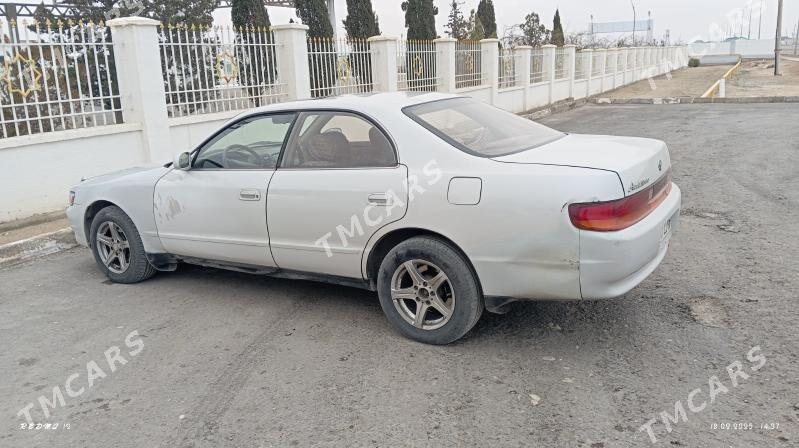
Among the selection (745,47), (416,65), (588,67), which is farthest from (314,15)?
(745,47)

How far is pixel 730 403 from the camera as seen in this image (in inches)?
125

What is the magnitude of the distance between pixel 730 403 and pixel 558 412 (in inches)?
33.6

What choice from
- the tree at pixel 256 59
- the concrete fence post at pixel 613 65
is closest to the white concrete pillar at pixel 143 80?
the tree at pixel 256 59

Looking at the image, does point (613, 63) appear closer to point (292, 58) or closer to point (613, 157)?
point (292, 58)

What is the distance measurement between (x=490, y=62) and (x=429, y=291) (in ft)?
52.2

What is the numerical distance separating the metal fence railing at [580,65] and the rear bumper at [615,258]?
971 inches

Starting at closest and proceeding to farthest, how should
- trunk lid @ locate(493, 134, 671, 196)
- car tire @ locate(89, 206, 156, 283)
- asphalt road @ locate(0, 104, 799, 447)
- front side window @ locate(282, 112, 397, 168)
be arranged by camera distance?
asphalt road @ locate(0, 104, 799, 447), trunk lid @ locate(493, 134, 671, 196), front side window @ locate(282, 112, 397, 168), car tire @ locate(89, 206, 156, 283)

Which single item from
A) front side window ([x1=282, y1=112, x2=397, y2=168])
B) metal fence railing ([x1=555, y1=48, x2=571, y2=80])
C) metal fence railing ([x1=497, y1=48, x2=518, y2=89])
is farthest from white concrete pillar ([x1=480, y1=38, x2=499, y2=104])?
front side window ([x1=282, y1=112, x2=397, y2=168])

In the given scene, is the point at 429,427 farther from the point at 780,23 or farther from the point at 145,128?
the point at 780,23

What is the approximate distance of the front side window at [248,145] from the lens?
4628mm

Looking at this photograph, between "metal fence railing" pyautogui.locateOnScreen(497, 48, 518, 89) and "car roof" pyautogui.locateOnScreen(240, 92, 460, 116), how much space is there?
15.5 m

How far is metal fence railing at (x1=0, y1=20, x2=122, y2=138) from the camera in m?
7.50

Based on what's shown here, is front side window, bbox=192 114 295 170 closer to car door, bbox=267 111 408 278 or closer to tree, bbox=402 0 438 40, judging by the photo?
car door, bbox=267 111 408 278

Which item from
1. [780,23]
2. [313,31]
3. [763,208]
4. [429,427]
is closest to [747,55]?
[780,23]
